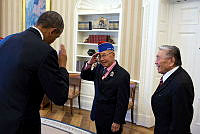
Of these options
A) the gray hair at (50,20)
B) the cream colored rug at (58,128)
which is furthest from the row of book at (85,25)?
the gray hair at (50,20)

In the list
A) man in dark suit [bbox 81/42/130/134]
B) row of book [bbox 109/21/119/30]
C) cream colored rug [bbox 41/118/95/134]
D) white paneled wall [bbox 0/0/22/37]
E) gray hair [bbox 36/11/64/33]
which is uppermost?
white paneled wall [bbox 0/0/22/37]

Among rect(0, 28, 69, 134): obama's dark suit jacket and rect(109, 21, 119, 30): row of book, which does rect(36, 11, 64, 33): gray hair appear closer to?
rect(0, 28, 69, 134): obama's dark suit jacket

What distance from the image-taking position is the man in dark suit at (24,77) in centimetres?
132

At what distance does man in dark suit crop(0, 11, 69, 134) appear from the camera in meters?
1.32

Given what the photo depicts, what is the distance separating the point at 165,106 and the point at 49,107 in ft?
12.0

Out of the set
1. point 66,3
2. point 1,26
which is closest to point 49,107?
point 66,3

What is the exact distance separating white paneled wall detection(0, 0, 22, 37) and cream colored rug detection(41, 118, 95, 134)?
10.2 ft

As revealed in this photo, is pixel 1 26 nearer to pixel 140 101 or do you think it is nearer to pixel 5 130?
pixel 140 101

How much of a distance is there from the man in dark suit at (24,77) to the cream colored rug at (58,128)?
1994 millimetres

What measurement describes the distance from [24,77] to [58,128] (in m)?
2.36

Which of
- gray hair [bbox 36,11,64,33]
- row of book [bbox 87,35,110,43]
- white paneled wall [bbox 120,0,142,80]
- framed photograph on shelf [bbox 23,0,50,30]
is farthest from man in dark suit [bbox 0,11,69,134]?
framed photograph on shelf [bbox 23,0,50,30]

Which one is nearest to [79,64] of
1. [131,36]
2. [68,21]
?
[68,21]

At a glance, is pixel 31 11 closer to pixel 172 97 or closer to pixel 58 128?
pixel 58 128

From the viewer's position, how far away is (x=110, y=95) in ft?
7.00
